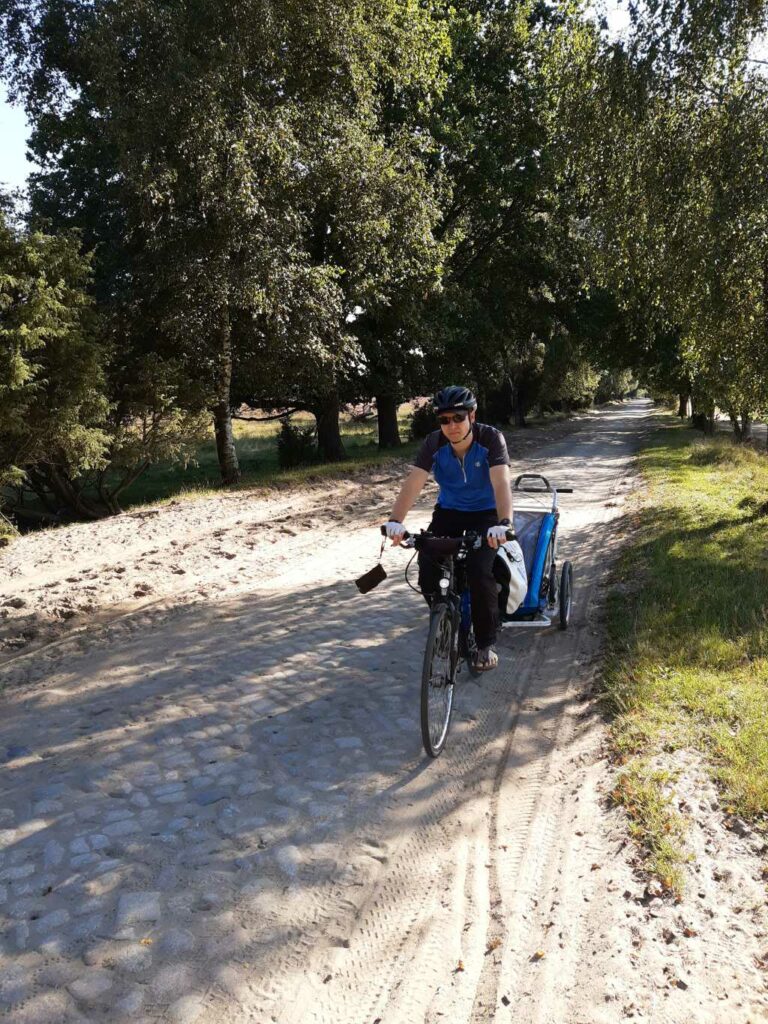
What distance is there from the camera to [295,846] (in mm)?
3506

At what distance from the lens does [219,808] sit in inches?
150

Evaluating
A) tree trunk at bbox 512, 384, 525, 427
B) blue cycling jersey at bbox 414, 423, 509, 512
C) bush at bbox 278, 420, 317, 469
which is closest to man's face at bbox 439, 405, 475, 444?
blue cycling jersey at bbox 414, 423, 509, 512

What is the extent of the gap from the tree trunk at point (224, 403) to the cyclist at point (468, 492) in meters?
11.1

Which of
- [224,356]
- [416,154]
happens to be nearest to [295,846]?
[224,356]

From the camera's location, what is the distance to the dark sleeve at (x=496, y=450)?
484 centimetres

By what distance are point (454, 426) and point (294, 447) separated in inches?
808

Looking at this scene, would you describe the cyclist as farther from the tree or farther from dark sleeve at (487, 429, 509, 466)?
the tree

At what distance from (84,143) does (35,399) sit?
8677 mm

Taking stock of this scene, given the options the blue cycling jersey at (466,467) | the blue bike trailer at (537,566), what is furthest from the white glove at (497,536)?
the blue bike trailer at (537,566)

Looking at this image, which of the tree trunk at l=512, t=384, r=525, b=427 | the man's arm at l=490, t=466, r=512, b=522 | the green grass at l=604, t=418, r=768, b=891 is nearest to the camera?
the green grass at l=604, t=418, r=768, b=891

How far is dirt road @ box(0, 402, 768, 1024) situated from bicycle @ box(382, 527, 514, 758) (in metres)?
0.22

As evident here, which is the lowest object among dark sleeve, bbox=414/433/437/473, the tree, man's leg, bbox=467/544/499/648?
man's leg, bbox=467/544/499/648

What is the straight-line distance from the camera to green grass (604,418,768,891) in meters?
3.80

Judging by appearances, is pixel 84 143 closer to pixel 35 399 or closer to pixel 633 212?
pixel 35 399
